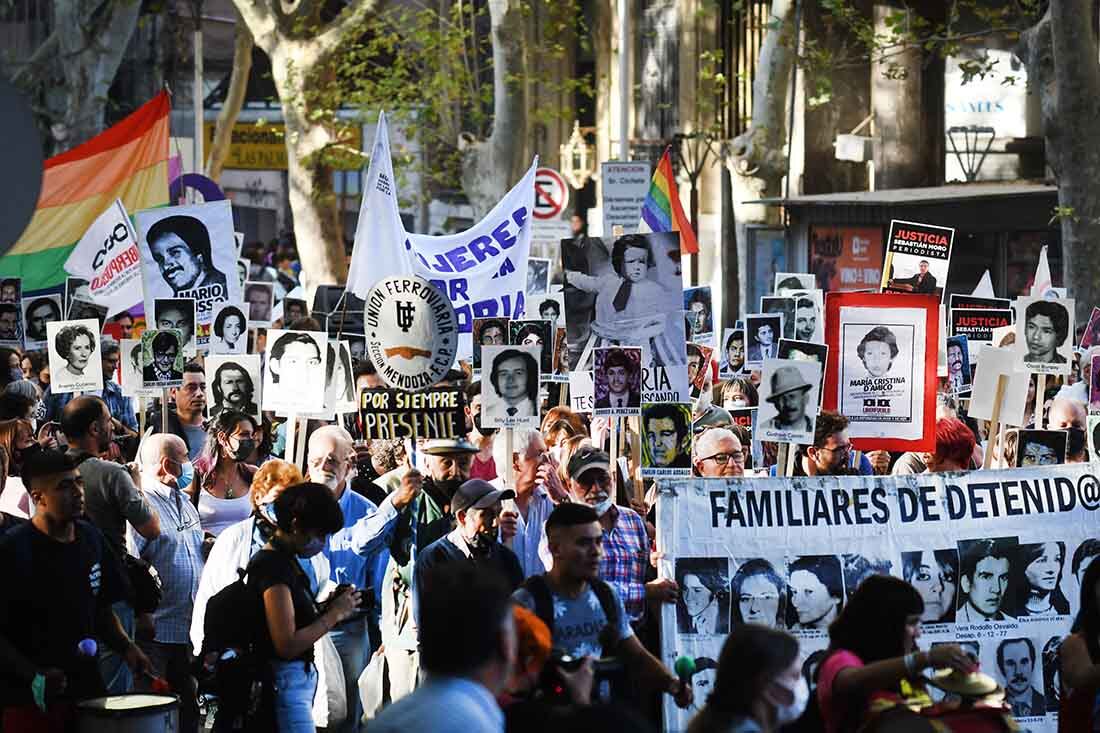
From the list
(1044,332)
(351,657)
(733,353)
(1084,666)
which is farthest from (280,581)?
(733,353)

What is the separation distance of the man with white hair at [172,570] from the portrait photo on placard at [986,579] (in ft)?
10.5

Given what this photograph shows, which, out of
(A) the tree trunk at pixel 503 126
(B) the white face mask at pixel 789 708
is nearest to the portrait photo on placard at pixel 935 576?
(B) the white face mask at pixel 789 708

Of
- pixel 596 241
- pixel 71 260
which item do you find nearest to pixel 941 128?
pixel 71 260

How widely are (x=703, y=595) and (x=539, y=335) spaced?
5043mm

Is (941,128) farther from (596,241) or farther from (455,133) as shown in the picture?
(596,241)

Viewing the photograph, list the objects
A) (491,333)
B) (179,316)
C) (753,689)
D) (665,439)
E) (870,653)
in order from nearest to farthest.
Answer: (753,689)
(870,653)
(665,439)
(491,333)
(179,316)

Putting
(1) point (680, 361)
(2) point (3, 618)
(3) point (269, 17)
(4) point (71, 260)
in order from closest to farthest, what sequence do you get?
(2) point (3, 618) → (1) point (680, 361) → (4) point (71, 260) → (3) point (269, 17)

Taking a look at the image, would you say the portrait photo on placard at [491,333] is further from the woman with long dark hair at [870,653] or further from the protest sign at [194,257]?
the woman with long dark hair at [870,653]

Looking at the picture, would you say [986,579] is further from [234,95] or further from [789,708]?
[234,95]

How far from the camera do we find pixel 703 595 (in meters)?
7.68

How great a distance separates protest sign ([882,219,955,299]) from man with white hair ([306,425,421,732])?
577 centimetres

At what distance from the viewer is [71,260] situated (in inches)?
672

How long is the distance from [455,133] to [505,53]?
6.31 m

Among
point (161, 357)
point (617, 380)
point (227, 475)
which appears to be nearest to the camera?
point (227, 475)
